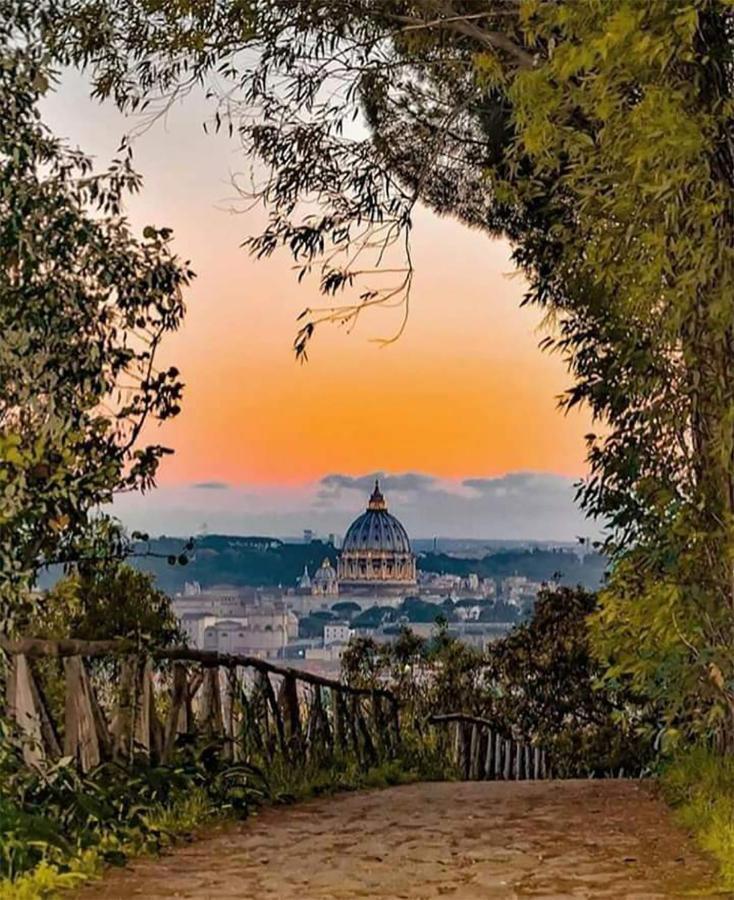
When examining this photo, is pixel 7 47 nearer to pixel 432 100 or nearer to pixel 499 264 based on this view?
pixel 432 100

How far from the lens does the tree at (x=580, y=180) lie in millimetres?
4652

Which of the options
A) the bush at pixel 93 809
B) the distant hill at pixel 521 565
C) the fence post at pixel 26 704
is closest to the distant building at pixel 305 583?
the distant hill at pixel 521 565

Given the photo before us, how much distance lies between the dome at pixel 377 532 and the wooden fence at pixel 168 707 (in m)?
2.87

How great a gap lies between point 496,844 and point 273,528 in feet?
19.4

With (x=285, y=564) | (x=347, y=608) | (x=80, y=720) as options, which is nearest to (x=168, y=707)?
(x=80, y=720)

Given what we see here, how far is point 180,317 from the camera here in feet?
18.9

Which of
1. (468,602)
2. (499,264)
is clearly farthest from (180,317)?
(468,602)

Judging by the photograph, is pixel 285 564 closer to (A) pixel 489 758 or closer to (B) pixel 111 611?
(A) pixel 489 758

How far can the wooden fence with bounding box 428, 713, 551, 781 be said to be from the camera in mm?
10742

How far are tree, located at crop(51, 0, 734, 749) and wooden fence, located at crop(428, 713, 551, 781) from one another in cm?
450

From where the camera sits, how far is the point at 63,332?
15.9 ft

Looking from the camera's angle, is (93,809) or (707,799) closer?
(93,809)

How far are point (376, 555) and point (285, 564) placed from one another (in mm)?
1363

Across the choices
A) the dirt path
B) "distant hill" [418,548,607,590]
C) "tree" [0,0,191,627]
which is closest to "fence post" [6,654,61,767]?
"tree" [0,0,191,627]
